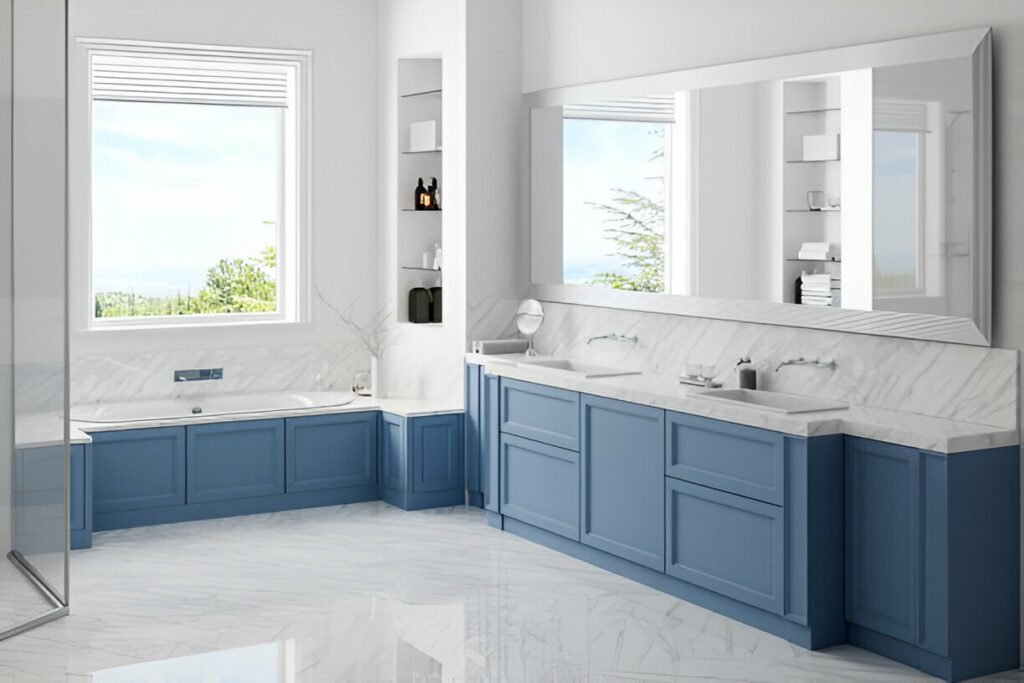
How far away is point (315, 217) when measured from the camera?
7.26m

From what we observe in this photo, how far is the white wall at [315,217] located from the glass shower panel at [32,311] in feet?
6.98

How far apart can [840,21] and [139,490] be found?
3.96m

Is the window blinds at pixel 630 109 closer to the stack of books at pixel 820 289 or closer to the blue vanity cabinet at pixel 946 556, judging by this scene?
the stack of books at pixel 820 289

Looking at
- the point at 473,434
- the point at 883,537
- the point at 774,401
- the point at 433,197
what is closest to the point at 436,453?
the point at 473,434

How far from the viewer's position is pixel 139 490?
6.18 m

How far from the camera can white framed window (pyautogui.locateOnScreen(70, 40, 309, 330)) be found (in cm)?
688

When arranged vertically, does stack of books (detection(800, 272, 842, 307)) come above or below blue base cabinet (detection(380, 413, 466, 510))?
above

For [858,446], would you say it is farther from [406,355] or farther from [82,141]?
[82,141]

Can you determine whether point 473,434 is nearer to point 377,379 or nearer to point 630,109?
point 377,379

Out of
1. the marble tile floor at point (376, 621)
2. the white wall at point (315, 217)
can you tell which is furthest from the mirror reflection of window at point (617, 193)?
the white wall at point (315, 217)

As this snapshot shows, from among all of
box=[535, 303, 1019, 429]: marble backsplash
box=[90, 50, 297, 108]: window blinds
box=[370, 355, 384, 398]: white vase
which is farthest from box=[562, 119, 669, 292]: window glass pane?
box=[90, 50, 297, 108]: window blinds

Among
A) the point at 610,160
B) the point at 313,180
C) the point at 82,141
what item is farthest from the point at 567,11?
the point at 82,141

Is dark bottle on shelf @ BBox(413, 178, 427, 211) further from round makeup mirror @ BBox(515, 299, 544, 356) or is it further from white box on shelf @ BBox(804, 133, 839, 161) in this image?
white box on shelf @ BBox(804, 133, 839, 161)

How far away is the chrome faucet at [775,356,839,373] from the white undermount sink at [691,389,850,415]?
12cm
